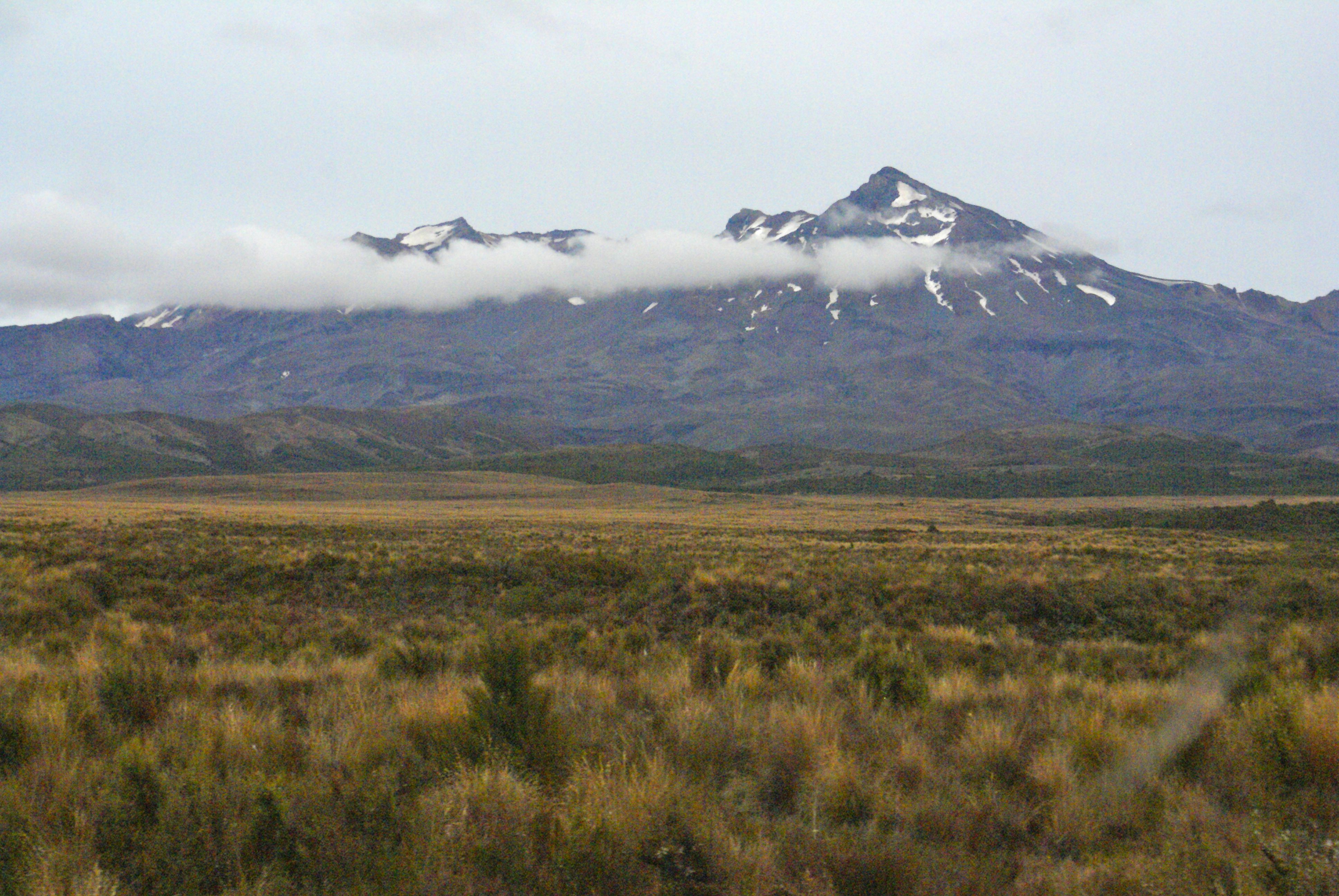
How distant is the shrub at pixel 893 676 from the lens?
286 inches

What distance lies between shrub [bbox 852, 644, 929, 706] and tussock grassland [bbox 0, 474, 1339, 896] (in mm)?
34

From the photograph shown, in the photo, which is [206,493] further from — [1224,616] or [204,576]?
[1224,616]

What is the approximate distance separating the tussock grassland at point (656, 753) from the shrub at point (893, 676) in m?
0.03

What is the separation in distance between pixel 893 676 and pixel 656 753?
10.1 ft

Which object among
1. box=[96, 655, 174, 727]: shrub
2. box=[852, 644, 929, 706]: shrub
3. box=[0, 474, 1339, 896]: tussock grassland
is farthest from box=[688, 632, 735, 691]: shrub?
box=[96, 655, 174, 727]: shrub

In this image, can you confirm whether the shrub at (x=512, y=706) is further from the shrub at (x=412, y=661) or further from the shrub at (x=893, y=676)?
the shrub at (x=893, y=676)

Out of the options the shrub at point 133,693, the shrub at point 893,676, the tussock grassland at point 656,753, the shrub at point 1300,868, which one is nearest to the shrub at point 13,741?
the tussock grassland at point 656,753

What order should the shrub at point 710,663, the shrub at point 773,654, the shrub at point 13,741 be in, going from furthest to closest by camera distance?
the shrub at point 773,654, the shrub at point 710,663, the shrub at point 13,741

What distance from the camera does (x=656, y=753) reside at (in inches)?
215

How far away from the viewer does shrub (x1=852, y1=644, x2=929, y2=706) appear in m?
7.26

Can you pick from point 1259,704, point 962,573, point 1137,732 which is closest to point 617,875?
point 1137,732

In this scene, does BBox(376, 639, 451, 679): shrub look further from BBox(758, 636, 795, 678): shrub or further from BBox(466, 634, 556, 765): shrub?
BBox(758, 636, 795, 678): shrub

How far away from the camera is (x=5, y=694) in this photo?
20.6 feet

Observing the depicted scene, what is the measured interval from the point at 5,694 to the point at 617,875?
197 inches
